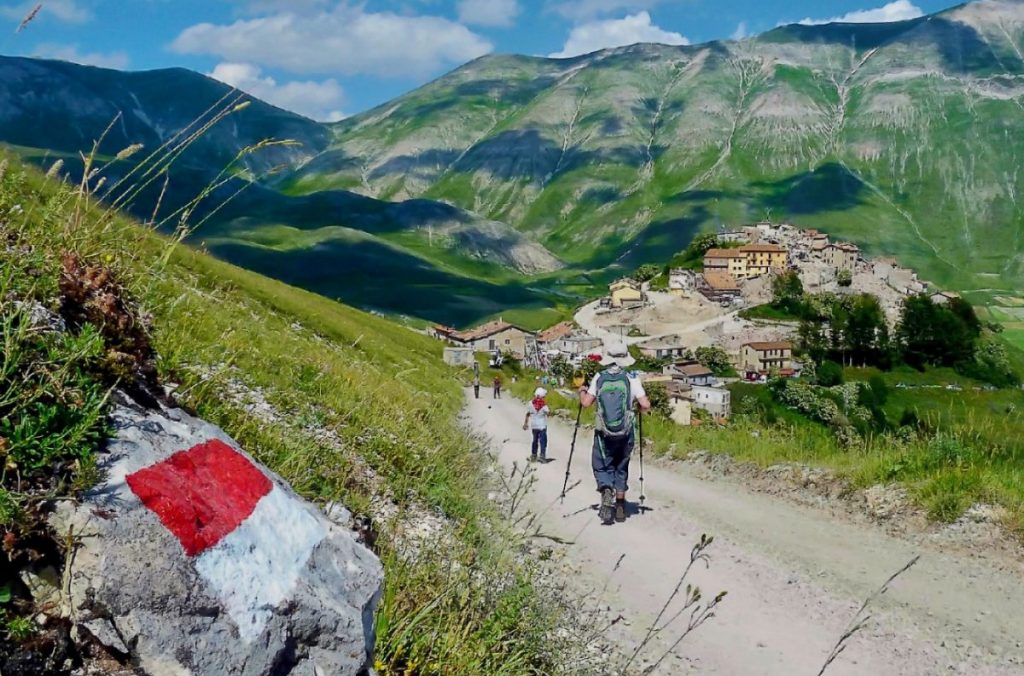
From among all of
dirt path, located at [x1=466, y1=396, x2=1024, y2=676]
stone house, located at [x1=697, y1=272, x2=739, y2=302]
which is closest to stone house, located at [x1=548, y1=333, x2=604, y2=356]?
stone house, located at [x1=697, y1=272, x2=739, y2=302]

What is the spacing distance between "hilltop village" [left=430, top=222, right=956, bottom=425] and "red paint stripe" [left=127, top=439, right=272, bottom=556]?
385 ft

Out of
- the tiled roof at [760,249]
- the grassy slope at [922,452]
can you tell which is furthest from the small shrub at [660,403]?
the tiled roof at [760,249]

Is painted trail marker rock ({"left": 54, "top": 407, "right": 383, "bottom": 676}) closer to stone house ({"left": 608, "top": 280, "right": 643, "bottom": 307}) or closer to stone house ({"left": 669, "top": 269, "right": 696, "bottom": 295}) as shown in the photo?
stone house ({"left": 608, "top": 280, "right": 643, "bottom": 307})

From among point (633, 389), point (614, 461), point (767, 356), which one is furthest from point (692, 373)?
point (614, 461)

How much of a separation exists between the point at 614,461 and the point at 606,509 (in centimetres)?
76

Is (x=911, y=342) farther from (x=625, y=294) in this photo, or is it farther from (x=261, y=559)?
(x=261, y=559)

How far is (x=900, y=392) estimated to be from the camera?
132m

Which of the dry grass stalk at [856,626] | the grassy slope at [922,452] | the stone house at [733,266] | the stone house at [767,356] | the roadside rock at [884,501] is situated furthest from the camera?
the stone house at [733,266]

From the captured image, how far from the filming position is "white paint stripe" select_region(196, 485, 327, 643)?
3230mm

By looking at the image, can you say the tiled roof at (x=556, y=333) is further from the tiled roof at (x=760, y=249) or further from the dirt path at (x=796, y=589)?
the dirt path at (x=796, y=589)

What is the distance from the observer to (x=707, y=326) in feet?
555

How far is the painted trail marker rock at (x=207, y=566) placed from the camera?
2.91 meters

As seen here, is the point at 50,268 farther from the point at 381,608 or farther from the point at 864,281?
the point at 864,281

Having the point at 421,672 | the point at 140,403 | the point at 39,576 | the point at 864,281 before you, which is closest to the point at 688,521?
the point at 421,672
